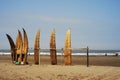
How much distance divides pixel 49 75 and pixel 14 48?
26.5 ft

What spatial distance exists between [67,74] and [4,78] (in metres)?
3.25

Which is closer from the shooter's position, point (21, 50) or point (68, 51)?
point (68, 51)

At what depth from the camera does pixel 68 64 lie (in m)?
19.5

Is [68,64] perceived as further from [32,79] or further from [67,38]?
[32,79]

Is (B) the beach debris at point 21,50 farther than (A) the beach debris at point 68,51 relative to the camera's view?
Yes

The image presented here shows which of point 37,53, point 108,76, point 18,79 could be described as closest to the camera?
point 18,79

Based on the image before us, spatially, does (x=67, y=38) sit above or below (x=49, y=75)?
above

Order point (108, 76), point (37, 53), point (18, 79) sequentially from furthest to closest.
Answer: point (37, 53), point (108, 76), point (18, 79)

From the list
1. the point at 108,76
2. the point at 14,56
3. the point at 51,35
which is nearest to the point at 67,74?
the point at 108,76

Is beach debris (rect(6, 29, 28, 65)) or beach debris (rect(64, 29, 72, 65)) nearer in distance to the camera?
beach debris (rect(64, 29, 72, 65))

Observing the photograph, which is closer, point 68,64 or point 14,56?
point 68,64

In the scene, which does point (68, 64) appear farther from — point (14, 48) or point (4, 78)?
point (4, 78)

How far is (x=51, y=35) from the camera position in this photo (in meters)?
20.5

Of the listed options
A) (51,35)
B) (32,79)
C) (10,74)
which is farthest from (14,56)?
(32,79)
